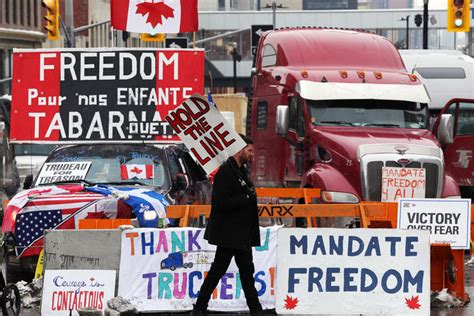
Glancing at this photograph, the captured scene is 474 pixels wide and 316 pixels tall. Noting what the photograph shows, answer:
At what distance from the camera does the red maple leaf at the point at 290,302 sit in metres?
13.1

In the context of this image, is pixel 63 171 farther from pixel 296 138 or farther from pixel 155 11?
pixel 296 138

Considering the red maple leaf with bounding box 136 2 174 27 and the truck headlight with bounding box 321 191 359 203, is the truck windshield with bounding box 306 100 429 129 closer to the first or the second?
the truck headlight with bounding box 321 191 359 203

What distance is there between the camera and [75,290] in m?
13.2

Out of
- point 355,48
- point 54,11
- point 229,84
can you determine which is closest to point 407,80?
point 355,48

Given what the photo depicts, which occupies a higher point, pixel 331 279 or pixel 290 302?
pixel 331 279

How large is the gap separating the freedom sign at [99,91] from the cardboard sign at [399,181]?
9.99 ft

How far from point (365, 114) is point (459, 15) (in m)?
11.2

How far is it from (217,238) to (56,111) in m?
6.61

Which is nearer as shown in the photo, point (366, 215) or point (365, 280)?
point (365, 280)

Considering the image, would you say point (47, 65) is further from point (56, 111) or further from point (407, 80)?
point (407, 80)

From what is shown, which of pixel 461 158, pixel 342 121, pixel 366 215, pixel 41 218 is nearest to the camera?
pixel 366 215

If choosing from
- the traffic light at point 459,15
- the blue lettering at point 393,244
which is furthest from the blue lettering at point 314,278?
the traffic light at point 459,15

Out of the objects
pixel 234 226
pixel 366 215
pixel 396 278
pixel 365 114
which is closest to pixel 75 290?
pixel 234 226

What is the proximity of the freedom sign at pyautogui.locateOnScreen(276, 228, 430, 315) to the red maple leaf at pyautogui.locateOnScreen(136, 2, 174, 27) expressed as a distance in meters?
6.53
